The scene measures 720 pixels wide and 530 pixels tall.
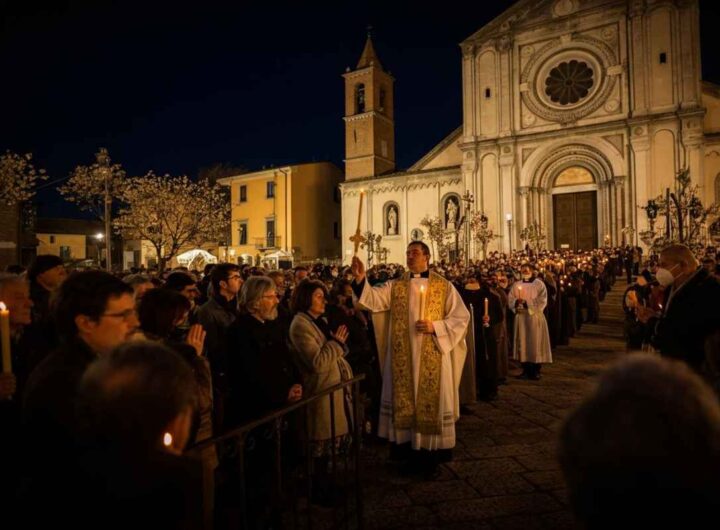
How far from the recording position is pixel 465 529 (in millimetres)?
3893

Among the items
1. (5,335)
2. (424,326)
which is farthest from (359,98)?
(5,335)

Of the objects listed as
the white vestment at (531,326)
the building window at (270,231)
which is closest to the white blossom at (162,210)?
the building window at (270,231)

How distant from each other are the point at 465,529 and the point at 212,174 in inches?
2252

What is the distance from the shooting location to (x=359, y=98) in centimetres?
4181

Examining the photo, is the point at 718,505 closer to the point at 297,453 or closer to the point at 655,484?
the point at 655,484

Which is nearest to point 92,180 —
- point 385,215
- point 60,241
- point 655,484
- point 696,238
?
point 385,215

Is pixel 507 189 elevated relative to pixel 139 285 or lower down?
elevated

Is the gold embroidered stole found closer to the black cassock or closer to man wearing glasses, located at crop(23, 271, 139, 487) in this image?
the black cassock

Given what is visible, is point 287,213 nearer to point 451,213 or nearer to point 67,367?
point 451,213

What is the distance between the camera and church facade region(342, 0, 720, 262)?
2875 centimetres

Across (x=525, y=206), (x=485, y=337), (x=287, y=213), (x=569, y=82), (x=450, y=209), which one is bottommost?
(x=485, y=337)

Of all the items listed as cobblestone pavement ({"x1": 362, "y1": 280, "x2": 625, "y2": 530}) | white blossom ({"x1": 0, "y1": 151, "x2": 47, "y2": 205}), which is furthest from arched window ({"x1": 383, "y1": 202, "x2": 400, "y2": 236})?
cobblestone pavement ({"x1": 362, "y1": 280, "x2": 625, "y2": 530})

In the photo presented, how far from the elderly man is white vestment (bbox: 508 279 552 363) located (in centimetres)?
485

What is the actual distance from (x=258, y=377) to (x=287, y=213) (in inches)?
1606
